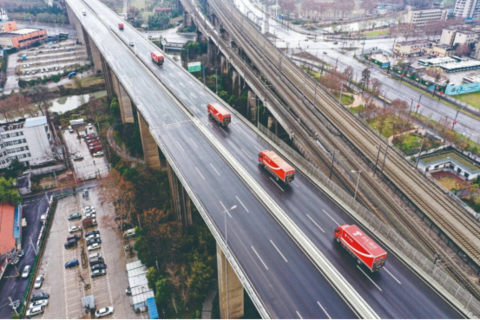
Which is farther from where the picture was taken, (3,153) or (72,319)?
(3,153)

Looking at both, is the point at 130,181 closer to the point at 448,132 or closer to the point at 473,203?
the point at 473,203

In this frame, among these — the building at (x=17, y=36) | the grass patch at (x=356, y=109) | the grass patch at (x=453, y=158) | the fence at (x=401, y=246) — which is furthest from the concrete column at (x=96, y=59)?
the grass patch at (x=453, y=158)

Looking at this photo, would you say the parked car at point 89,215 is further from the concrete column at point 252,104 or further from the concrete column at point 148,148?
the concrete column at point 252,104

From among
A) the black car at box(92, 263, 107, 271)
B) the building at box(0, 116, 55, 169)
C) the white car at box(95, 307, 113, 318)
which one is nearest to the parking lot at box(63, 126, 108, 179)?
the building at box(0, 116, 55, 169)

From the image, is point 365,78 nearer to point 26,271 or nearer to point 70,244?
point 70,244

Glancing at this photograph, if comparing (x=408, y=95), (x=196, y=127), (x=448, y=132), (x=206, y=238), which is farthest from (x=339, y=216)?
(x=408, y=95)

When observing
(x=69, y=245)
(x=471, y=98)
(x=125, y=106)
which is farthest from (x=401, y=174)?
(x=471, y=98)

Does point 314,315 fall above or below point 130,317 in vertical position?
above
